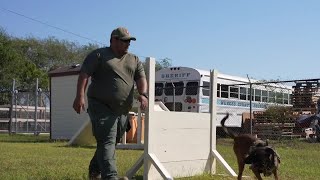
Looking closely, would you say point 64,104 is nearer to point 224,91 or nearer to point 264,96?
point 224,91

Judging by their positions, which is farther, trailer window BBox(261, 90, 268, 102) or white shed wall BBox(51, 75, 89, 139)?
trailer window BBox(261, 90, 268, 102)

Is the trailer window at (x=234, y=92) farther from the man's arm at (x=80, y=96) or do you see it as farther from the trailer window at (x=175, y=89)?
the man's arm at (x=80, y=96)

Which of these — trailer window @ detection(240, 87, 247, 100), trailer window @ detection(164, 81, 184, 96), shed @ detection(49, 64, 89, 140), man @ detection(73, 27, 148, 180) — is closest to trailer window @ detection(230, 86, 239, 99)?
trailer window @ detection(240, 87, 247, 100)

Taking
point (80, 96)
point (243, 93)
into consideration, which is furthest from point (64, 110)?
point (80, 96)

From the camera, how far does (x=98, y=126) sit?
5.47 meters

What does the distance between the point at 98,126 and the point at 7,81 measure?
3464 centimetres

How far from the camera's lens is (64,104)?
21.0 metres

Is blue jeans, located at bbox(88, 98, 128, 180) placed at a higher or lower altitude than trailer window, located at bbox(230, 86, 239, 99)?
lower

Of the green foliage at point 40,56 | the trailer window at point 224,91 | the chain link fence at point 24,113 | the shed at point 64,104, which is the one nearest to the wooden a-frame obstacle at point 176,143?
the shed at point 64,104

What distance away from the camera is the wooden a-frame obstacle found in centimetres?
668

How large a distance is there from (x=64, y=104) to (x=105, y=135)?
16.0 metres

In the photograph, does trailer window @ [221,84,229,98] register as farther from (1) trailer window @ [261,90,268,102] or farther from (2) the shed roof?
(2) the shed roof

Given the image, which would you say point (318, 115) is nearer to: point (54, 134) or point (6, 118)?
point (54, 134)

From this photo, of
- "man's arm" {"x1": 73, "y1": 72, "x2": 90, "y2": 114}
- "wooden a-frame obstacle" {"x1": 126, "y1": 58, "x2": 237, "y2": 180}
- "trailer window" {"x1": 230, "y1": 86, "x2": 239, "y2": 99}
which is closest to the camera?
"man's arm" {"x1": 73, "y1": 72, "x2": 90, "y2": 114}
